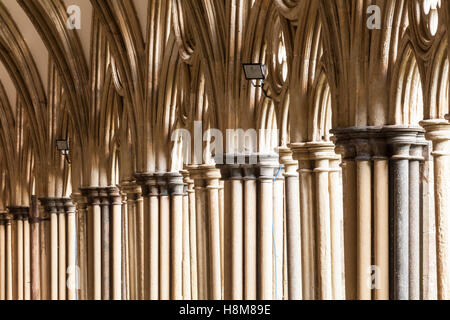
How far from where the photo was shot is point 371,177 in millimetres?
9289

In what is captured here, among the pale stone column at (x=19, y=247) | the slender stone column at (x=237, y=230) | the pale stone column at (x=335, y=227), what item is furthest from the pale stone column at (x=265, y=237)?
the pale stone column at (x=19, y=247)

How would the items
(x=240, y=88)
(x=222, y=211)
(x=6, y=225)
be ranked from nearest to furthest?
(x=240, y=88)
(x=222, y=211)
(x=6, y=225)

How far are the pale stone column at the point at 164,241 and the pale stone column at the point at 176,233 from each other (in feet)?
0.22

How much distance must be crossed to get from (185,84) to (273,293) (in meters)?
3.42

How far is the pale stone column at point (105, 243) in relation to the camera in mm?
19438

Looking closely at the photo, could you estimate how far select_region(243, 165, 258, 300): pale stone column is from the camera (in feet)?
42.1

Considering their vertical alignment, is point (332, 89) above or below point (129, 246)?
above

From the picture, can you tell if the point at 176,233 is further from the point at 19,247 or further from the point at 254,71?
the point at 19,247

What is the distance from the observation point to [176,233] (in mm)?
16281

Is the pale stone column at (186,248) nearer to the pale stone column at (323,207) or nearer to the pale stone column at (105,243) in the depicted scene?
the pale stone column at (105,243)

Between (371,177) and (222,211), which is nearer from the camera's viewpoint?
(371,177)

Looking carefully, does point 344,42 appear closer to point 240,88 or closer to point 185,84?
point 240,88

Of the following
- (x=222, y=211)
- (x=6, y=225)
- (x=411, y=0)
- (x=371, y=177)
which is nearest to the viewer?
(x=411, y=0)
